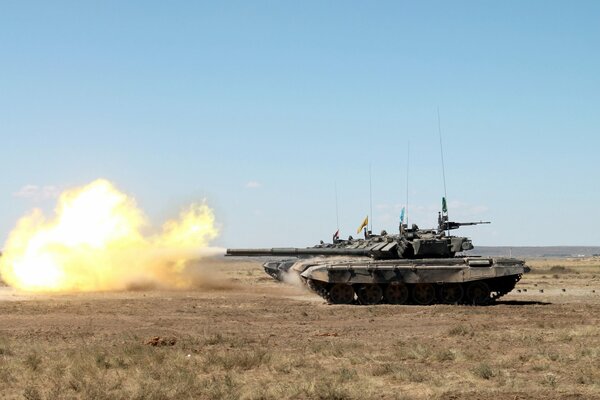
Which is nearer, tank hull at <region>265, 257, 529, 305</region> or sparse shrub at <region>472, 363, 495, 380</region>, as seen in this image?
sparse shrub at <region>472, 363, 495, 380</region>

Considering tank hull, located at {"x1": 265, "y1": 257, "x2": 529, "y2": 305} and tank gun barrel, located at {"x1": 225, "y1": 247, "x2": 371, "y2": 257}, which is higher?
tank gun barrel, located at {"x1": 225, "y1": 247, "x2": 371, "y2": 257}

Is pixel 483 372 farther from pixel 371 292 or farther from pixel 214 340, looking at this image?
pixel 371 292

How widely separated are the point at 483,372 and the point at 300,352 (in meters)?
4.88

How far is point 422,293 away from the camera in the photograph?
34.0m

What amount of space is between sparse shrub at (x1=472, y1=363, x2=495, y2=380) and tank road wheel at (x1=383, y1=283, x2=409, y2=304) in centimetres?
1737

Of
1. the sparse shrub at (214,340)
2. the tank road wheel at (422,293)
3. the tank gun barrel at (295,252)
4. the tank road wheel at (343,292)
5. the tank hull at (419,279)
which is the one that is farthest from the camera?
the tank gun barrel at (295,252)

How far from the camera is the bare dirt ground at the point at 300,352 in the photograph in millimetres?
14953

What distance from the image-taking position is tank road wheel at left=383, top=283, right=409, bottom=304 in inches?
1337

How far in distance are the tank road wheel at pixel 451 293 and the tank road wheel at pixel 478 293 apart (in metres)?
0.43

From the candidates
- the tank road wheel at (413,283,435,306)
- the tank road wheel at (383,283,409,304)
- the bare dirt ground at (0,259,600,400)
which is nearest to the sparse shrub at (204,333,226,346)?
the bare dirt ground at (0,259,600,400)

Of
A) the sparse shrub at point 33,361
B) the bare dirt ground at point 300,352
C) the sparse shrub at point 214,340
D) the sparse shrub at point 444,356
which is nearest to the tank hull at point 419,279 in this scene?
the bare dirt ground at point 300,352

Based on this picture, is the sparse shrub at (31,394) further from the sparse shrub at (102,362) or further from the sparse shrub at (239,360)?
the sparse shrub at (239,360)

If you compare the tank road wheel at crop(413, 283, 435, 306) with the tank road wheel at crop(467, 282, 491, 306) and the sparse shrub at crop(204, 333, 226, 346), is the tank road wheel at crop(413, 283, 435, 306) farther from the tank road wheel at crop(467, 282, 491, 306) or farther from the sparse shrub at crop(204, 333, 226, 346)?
the sparse shrub at crop(204, 333, 226, 346)

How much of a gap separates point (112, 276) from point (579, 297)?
2444 centimetres
